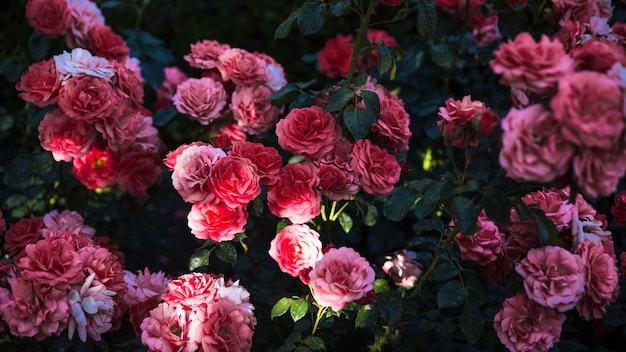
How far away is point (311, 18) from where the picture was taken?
1811 millimetres

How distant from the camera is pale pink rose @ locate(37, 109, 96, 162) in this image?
6.56 ft

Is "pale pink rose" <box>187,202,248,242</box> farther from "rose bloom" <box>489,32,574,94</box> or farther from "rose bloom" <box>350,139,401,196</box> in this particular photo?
"rose bloom" <box>489,32,574,94</box>

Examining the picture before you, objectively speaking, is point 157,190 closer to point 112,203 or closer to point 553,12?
point 112,203

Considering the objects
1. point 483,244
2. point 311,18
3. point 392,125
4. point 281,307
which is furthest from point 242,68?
point 483,244

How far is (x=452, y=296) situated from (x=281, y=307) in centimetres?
45

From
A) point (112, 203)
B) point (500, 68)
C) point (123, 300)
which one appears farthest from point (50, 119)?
point (500, 68)

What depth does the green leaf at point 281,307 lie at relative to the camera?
5.59 feet

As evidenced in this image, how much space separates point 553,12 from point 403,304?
1235 millimetres

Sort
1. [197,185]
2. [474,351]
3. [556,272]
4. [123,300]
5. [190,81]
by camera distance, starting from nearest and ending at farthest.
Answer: [556,272] < [197,185] < [123,300] < [474,351] < [190,81]

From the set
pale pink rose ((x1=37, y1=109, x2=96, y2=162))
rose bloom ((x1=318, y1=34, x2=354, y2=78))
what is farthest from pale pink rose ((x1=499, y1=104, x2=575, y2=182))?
rose bloom ((x1=318, y1=34, x2=354, y2=78))

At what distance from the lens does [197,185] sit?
164 centimetres

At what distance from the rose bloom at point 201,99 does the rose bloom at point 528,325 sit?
1082 millimetres

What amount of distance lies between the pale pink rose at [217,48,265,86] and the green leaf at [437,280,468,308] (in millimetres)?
907

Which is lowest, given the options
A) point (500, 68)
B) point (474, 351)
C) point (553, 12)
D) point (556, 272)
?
point (474, 351)
